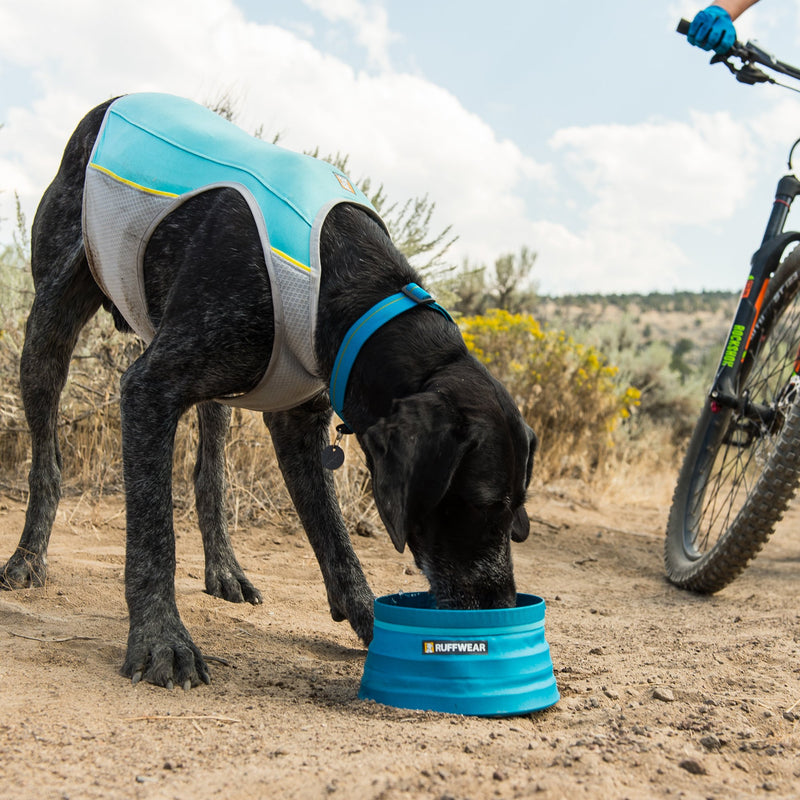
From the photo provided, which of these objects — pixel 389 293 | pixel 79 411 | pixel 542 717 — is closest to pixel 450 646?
pixel 542 717

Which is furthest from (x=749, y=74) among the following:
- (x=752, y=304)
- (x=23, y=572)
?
(x=23, y=572)

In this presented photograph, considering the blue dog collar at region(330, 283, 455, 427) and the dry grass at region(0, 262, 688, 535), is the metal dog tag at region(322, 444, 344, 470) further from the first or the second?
the dry grass at region(0, 262, 688, 535)

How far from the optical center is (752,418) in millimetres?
4539

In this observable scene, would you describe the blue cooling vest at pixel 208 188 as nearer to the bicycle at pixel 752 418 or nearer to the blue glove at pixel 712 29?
the blue glove at pixel 712 29

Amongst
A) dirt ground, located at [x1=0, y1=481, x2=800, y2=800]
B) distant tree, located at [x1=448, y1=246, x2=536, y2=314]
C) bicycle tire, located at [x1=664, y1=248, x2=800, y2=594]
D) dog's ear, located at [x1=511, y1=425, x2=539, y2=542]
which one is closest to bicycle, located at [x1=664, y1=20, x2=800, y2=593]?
bicycle tire, located at [x1=664, y1=248, x2=800, y2=594]

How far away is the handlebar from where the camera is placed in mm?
4152

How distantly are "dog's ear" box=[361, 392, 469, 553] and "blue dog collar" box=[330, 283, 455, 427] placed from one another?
1.24 ft

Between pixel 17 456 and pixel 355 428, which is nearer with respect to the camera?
pixel 355 428

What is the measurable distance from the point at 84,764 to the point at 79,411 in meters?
4.30

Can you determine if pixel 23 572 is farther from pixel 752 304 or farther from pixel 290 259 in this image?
pixel 752 304

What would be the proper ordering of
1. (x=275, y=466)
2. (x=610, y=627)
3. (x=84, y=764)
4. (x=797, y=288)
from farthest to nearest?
(x=275, y=466) < (x=797, y=288) < (x=610, y=627) < (x=84, y=764)

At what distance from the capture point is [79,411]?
588cm

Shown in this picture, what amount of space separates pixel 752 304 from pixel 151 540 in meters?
3.29

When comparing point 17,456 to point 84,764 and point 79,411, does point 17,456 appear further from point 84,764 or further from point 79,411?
point 84,764
